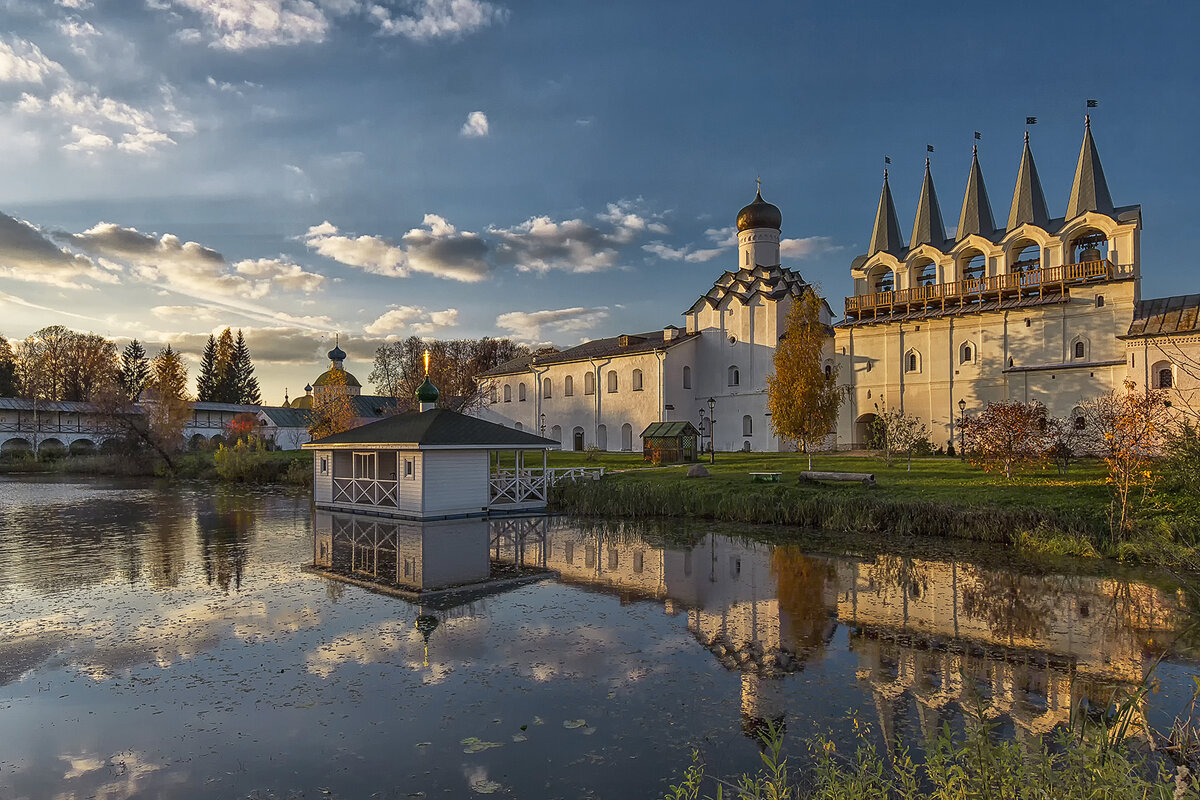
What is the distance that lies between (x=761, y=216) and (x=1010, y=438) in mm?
26224

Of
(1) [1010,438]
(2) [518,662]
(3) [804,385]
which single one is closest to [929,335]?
(3) [804,385]

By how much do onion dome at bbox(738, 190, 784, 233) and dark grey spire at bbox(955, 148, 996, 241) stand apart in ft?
34.0

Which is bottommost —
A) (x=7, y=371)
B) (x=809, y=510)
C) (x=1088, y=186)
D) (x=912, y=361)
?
(x=809, y=510)

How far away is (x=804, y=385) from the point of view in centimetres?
2789

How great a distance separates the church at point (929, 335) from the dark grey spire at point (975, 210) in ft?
0.24

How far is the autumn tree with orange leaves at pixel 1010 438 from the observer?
66.7ft

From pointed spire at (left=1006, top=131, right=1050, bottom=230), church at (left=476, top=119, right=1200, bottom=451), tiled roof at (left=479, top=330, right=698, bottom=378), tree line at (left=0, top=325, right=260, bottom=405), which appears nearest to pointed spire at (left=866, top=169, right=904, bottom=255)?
church at (left=476, top=119, right=1200, bottom=451)

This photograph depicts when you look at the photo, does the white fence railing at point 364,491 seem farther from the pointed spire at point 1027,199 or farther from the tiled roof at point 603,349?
the pointed spire at point 1027,199

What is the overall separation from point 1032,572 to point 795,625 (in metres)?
6.42

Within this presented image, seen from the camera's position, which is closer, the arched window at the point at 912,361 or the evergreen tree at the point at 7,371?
the arched window at the point at 912,361

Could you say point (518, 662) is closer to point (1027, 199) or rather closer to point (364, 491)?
point (364, 491)

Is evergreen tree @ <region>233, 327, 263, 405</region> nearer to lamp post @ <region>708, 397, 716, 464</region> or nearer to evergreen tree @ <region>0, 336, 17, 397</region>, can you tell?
evergreen tree @ <region>0, 336, 17, 397</region>

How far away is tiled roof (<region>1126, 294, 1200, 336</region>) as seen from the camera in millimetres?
26922

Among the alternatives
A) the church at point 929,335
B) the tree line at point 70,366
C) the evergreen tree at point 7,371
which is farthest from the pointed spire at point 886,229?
the evergreen tree at point 7,371
